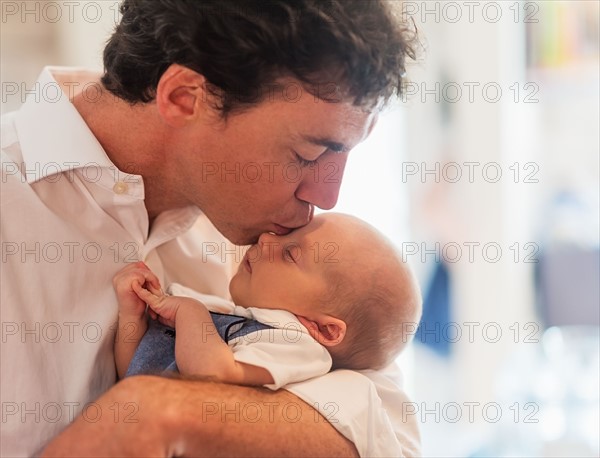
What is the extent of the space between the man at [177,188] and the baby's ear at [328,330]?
0.22ft

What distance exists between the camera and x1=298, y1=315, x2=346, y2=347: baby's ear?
134 cm

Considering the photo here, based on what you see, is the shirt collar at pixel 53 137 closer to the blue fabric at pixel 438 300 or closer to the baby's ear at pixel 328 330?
the baby's ear at pixel 328 330

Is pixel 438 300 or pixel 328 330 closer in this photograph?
pixel 328 330

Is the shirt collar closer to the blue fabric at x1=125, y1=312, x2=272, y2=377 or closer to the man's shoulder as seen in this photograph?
the man's shoulder

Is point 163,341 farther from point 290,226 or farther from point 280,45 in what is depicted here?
point 280,45

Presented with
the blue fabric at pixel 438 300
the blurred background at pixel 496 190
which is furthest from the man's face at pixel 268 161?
the blue fabric at pixel 438 300

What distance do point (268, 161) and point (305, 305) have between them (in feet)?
0.82

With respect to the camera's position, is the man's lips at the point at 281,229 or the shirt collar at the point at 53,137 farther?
the man's lips at the point at 281,229

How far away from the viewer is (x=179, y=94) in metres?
1.35

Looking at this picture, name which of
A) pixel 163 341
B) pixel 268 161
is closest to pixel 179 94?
pixel 268 161

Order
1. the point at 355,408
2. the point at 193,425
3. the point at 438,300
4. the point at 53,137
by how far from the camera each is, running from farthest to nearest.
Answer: the point at 438,300
the point at 53,137
the point at 355,408
the point at 193,425

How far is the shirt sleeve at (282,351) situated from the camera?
1.22 metres

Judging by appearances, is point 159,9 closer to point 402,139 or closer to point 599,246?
point 402,139

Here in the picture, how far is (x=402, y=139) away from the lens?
3062 mm
